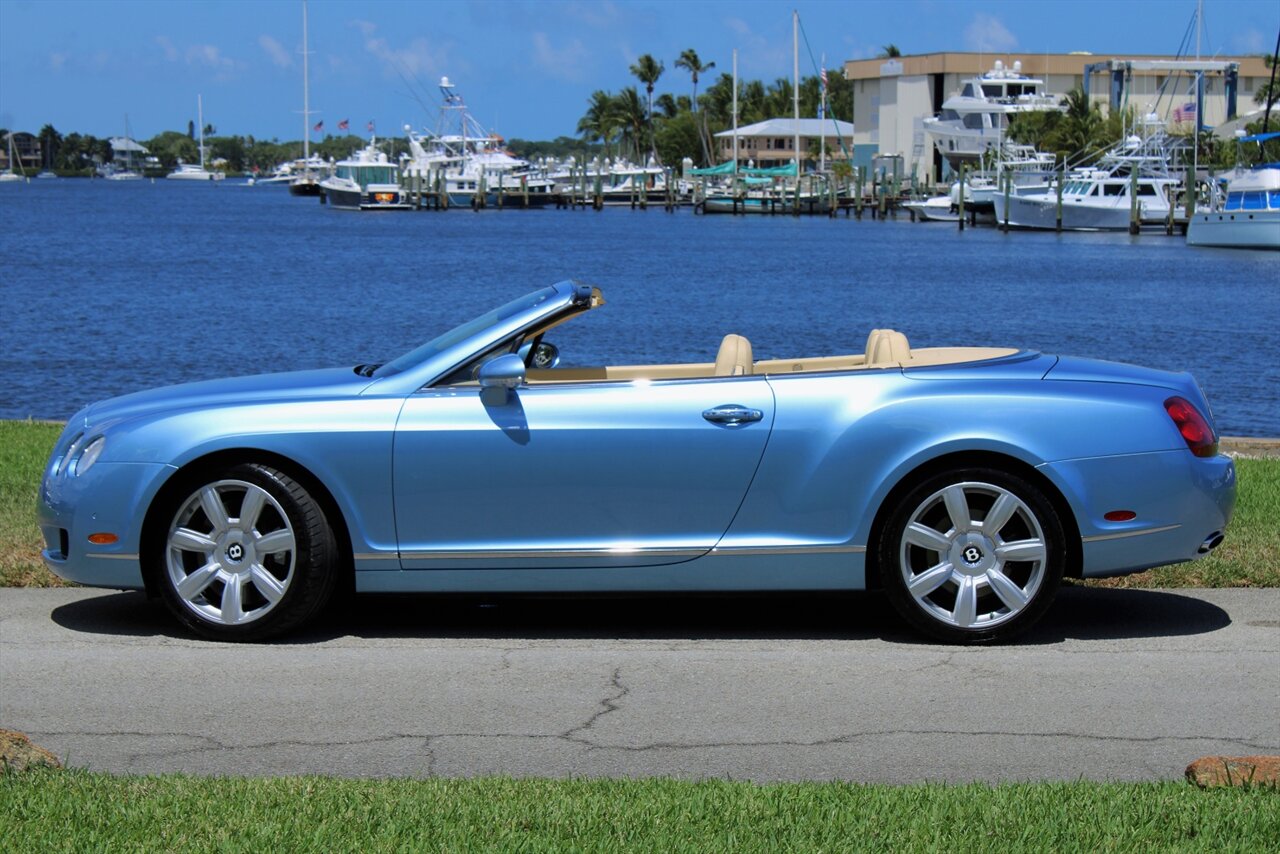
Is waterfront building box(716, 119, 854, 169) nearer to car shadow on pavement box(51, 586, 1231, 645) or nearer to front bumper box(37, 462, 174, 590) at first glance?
car shadow on pavement box(51, 586, 1231, 645)

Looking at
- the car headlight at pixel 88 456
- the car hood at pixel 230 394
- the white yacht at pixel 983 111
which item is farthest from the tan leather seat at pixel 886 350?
the white yacht at pixel 983 111

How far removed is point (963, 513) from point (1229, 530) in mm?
3014

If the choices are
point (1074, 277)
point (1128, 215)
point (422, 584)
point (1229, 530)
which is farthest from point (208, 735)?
point (1128, 215)

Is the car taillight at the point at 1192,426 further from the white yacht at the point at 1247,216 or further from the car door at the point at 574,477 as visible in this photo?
the white yacht at the point at 1247,216

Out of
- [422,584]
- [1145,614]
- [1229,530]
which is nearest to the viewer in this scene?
[422,584]

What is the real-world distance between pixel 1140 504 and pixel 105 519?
4008 mm

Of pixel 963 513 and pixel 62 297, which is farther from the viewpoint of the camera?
pixel 62 297

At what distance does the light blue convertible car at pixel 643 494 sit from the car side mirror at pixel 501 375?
0.05 feet

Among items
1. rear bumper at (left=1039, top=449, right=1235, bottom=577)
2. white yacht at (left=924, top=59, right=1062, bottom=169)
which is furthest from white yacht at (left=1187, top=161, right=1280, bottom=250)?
rear bumper at (left=1039, top=449, right=1235, bottom=577)

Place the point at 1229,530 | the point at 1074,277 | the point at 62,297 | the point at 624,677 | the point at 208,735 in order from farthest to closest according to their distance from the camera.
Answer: the point at 1074,277 → the point at 62,297 → the point at 1229,530 → the point at 624,677 → the point at 208,735

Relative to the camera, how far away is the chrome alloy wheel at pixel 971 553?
6320 mm

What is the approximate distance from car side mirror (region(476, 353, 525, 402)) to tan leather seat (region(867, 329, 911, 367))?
162 cm

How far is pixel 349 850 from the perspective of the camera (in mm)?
3932

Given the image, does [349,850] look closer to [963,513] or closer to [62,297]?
[963,513]
